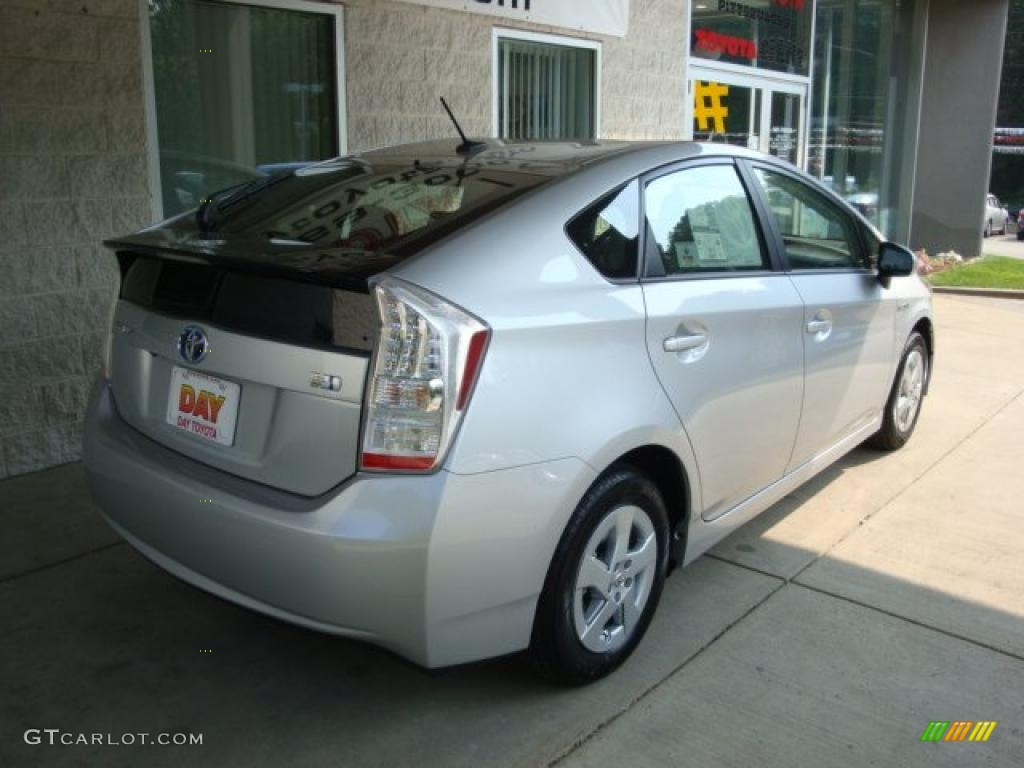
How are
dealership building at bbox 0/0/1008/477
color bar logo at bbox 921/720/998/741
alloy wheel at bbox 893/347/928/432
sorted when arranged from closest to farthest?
color bar logo at bbox 921/720/998/741, dealership building at bbox 0/0/1008/477, alloy wheel at bbox 893/347/928/432

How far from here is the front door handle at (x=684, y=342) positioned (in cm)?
300

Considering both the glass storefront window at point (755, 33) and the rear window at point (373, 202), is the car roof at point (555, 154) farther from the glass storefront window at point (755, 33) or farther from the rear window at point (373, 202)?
the glass storefront window at point (755, 33)

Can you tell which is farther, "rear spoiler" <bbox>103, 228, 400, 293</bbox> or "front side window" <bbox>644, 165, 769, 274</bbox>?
"front side window" <bbox>644, 165, 769, 274</bbox>

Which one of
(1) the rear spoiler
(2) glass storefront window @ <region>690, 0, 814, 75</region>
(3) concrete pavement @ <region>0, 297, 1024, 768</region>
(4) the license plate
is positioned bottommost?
(3) concrete pavement @ <region>0, 297, 1024, 768</region>

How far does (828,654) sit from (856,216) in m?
2.21

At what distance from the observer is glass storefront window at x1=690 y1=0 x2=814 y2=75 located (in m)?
9.76

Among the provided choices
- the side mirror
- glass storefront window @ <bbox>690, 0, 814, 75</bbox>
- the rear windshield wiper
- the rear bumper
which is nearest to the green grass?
glass storefront window @ <bbox>690, 0, 814, 75</bbox>

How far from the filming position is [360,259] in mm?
2516

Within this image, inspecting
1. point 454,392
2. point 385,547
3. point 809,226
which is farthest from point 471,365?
point 809,226

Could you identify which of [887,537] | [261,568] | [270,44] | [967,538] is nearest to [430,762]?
[261,568]

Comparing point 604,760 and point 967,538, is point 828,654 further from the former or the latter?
point 967,538

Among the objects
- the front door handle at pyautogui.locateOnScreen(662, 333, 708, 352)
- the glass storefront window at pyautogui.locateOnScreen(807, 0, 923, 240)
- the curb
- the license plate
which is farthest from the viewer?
the glass storefront window at pyautogui.locateOnScreen(807, 0, 923, 240)

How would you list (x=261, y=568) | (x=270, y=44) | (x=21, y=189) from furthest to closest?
(x=270, y=44), (x=21, y=189), (x=261, y=568)

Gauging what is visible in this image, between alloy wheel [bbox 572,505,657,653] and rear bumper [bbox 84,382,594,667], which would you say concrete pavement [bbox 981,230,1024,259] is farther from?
rear bumper [bbox 84,382,594,667]
